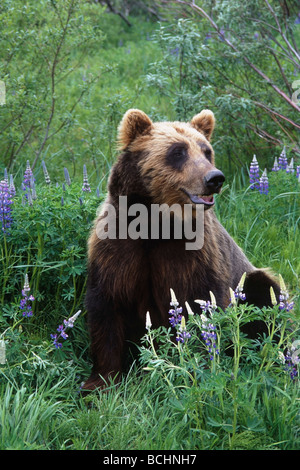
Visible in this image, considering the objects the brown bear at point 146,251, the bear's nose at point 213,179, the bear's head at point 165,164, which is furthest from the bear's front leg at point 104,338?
the bear's nose at point 213,179

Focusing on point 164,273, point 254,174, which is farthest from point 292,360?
point 254,174

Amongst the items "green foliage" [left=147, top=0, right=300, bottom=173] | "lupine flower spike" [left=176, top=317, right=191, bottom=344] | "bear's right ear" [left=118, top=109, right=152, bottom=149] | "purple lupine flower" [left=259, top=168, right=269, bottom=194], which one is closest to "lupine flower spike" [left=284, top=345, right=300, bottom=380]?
"lupine flower spike" [left=176, top=317, right=191, bottom=344]

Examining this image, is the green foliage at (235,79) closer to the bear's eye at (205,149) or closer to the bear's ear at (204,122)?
the bear's ear at (204,122)

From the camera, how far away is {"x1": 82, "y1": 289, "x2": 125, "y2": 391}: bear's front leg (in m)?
3.89

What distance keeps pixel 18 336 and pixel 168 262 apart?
916mm

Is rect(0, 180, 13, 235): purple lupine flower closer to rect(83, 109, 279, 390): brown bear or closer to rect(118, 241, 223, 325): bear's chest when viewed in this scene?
rect(83, 109, 279, 390): brown bear

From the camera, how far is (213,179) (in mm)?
3574

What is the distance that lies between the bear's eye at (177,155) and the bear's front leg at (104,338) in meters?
0.84

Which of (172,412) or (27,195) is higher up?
(27,195)

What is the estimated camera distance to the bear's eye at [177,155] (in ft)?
12.3

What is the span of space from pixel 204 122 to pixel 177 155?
49cm
